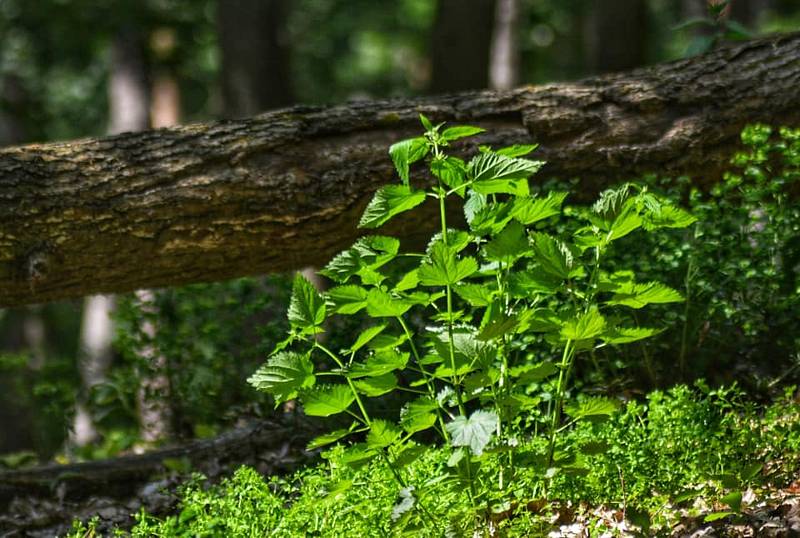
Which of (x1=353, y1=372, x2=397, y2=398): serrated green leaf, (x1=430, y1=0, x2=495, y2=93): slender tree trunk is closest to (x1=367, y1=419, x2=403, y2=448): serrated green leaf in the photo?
(x1=353, y1=372, x2=397, y2=398): serrated green leaf

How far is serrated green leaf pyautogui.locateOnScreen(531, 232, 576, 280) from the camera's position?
10.1ft

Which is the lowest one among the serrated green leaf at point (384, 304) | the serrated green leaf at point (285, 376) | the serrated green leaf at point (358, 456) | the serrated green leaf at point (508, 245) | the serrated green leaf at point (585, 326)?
the serrated green leaf at point (358, 456)

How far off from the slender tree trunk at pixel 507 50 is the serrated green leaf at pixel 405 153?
11.6 m

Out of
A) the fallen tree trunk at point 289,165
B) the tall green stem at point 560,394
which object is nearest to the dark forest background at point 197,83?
the fallen tree trunk at point 289,165

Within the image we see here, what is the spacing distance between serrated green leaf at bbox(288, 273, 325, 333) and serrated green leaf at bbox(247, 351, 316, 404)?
130 mm

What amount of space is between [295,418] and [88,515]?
3.36ft

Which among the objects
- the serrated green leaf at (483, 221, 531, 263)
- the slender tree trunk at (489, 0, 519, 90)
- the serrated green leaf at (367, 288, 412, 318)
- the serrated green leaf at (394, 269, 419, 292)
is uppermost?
the slender tree trunk at (489, 0, 519, 90)

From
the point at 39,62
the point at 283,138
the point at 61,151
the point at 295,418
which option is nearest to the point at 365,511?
the point at 295,418

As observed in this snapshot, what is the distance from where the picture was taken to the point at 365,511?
332 cm

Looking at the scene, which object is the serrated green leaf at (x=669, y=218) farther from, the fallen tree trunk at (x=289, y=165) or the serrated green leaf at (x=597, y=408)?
the fallen tree trunk at (x=289, y=165)

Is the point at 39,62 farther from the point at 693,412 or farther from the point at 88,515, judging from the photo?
the point at 693,412

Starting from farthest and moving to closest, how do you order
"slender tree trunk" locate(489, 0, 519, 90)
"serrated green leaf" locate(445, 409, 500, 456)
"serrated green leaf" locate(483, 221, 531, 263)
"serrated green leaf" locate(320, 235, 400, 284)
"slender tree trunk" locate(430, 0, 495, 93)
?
"slender tree trunk" locate(489, 0, 519, 90) < "slender tree trunk" locate(430, 0, 495, 93) < "serrated green leaf" locate(320, 235, 400, 284) < "serrated green leaf" locate(483, 221, 531, 263) < "serrated green leaf" locate(445, 409, 500, 456)

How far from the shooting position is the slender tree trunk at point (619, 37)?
10945mm

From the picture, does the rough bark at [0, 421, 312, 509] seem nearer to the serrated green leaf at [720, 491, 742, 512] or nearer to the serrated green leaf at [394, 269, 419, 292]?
the serrated green leaf at [394, 269, 419, 292]
